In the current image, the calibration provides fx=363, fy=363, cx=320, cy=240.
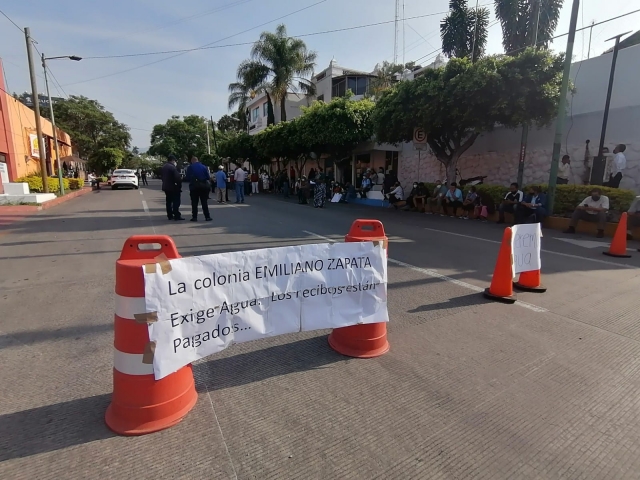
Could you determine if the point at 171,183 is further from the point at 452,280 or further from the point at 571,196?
the point at 571,196

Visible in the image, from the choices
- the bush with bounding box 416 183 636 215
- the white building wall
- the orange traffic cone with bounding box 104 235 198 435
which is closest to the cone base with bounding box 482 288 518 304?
the orange traffic cone with bounding box 104 235 198 435

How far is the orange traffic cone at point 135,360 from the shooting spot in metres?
2.11

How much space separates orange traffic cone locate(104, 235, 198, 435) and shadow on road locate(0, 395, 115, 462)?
107 mm

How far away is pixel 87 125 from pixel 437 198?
47.6m

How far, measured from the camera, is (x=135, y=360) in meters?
2.14

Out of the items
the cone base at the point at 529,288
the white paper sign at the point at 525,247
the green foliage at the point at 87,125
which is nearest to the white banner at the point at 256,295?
the white paper sign at the point at 525,247

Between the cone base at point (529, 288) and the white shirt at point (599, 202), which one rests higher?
the white shirt at point (599, 202)

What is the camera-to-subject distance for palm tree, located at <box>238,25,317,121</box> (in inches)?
A: 1184

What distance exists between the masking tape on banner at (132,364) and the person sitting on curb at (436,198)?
13.2 meters

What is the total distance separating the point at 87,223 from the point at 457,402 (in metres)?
10.9

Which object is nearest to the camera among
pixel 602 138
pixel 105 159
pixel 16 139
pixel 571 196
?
pixel 571 196

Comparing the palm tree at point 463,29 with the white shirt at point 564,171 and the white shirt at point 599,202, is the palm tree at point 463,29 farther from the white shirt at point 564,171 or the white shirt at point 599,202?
Result: the white shirt at point 599,202

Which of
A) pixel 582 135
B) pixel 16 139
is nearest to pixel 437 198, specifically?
pixel 582 135

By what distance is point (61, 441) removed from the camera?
2094mm
